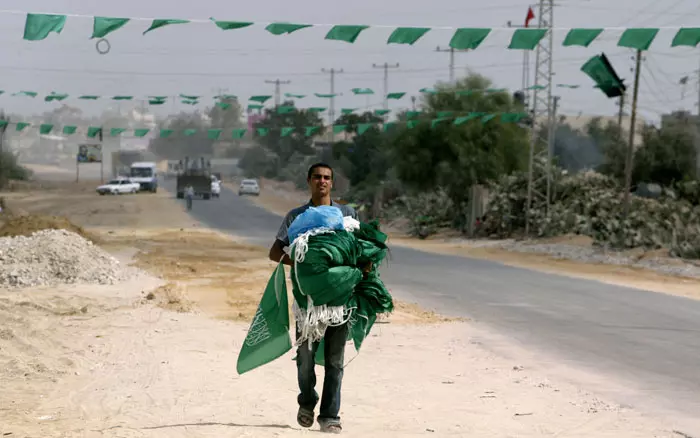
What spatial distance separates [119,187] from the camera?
8712cm

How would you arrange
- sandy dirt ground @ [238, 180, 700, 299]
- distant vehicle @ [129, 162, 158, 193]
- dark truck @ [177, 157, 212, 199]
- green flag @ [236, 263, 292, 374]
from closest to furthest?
green flag @ [236, 263, 292, 374], sandy dirt ground @ [238, 180, 700, 299], dark truck @ [177, 157, 212, 199], distant vehicle @ [129, 162, 158, 193]

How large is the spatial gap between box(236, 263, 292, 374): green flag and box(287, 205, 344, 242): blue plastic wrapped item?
338 mm

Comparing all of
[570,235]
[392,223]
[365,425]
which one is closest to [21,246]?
Answer: [365,425]

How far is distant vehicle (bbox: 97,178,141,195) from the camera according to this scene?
279ft

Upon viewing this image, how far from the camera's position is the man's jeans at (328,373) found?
23.4 feet

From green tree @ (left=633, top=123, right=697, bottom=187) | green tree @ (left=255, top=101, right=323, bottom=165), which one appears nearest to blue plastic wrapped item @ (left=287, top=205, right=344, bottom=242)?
green tree @ (left=633, top=123, right=697, bottom=187)

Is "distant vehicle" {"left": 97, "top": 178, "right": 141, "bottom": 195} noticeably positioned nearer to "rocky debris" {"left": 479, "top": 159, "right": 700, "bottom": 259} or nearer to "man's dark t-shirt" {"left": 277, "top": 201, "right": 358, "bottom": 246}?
"rocky debris" {"left": 479, "top": 159, "right": 700, "bottom": 259}

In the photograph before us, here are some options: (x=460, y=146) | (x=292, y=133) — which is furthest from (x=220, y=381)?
(x=292, y=133)

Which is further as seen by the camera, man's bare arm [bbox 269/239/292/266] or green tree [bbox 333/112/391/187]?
green tree [bbox 333/112/391/187]

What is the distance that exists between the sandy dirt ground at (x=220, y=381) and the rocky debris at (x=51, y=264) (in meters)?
1.32

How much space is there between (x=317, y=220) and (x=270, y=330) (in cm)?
85

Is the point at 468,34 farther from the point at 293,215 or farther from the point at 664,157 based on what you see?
the point at 664,157

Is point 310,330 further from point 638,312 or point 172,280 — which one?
point 172,280

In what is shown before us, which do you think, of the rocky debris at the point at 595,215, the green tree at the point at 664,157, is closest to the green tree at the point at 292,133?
the green tree at the point at 664,157
